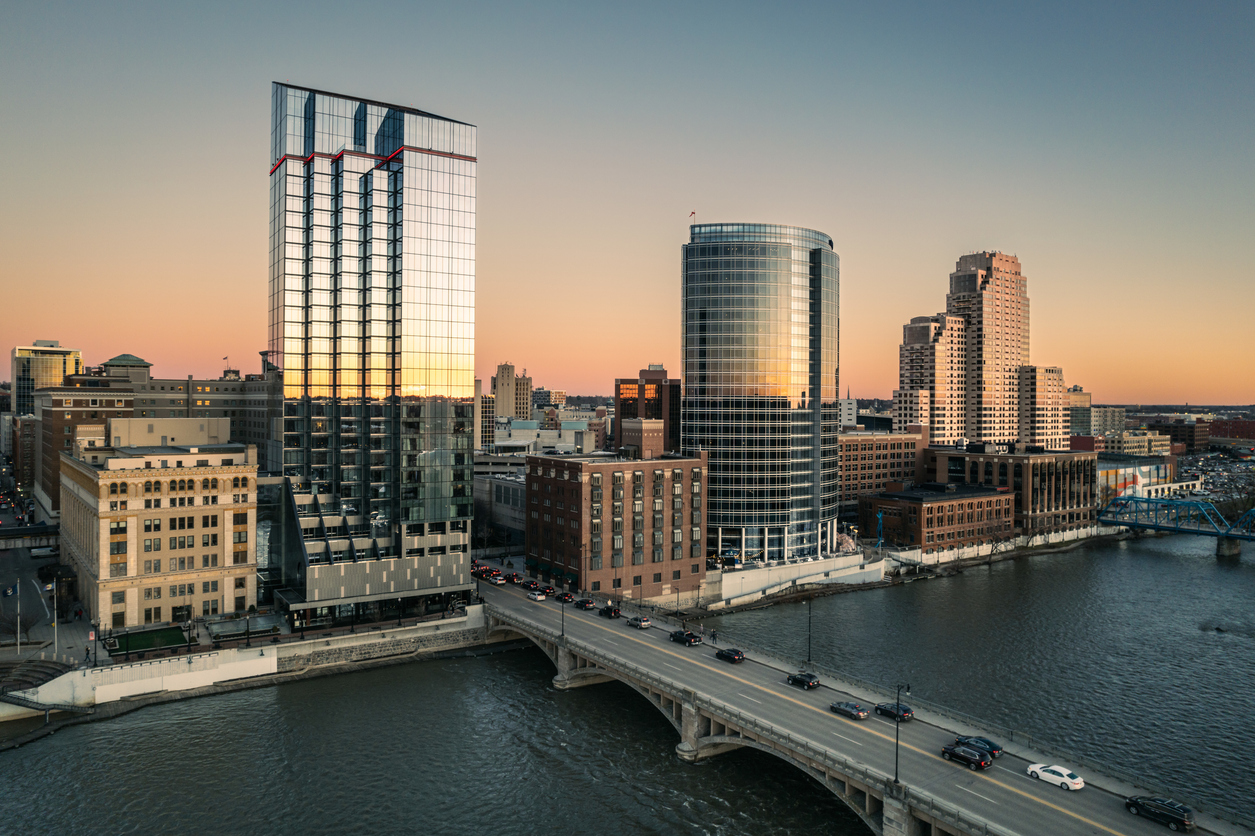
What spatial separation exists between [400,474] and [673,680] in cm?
4787

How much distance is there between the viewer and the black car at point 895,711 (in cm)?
6147

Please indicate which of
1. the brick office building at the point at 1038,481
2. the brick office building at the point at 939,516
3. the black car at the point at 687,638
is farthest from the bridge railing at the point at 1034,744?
the brick office building at the point at 1038,481

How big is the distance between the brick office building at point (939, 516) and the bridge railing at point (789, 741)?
321 feet

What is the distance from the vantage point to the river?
58.6m

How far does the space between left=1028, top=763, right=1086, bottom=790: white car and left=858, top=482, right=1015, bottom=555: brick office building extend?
112 m

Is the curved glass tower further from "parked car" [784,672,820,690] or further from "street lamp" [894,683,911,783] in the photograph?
"parked car" [784,672,820,690]

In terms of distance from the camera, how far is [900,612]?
119m

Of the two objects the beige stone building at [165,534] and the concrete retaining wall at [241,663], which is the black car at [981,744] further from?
the beige stone building at [165,534]

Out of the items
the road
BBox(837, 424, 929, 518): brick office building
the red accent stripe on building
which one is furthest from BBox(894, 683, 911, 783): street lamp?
BBox(837, 424, 929, 518): brick office building

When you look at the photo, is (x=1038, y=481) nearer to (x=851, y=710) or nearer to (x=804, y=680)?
(x=804, y=680)

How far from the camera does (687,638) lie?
277 ft

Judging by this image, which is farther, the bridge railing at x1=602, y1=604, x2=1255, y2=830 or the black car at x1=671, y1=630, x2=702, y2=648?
the black car at x1=671, y1=630, x2=702, y2=648

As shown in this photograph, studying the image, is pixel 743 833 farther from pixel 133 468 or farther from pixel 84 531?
pixel 84 531

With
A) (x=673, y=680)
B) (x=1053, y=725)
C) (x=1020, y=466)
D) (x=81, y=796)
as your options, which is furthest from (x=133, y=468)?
(x=1020, y=466)
